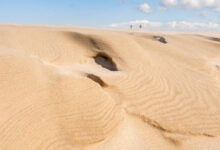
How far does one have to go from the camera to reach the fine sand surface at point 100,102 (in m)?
3.38

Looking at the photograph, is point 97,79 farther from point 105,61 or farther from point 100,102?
point 105,61

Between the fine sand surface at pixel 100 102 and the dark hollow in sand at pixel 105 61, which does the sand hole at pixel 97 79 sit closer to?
the fine sand surface at pixel 100 102

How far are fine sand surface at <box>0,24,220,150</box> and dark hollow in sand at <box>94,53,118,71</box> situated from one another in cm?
2

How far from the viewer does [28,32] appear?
734 cm

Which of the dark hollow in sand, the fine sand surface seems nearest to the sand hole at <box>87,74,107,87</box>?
the fine sand surface

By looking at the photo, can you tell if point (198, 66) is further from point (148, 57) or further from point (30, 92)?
point (30, 92)

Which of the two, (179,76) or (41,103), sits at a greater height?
(41,103)

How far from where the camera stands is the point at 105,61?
597 cm

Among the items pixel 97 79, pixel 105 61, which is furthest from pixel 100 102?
pixel 105 61

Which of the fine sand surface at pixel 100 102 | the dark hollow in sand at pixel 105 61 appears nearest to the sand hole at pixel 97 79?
the fine sand surface at pixel 100 102

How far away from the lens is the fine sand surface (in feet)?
11.1

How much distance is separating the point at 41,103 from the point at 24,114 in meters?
0.32

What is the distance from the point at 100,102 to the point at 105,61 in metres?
1.97

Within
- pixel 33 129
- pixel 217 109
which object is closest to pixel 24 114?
pixel 33 129
